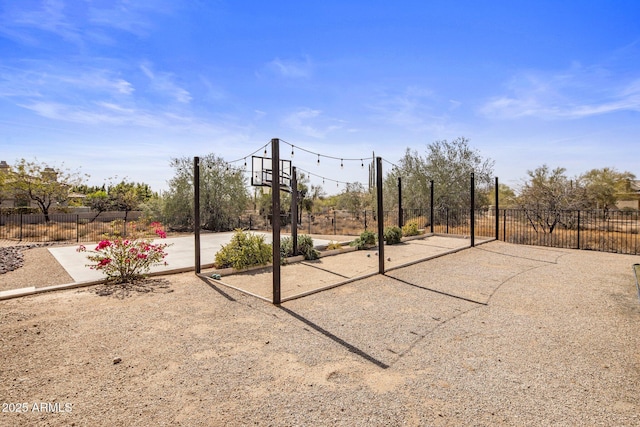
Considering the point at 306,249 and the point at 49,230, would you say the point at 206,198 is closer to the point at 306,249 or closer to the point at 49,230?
the point at 49,230

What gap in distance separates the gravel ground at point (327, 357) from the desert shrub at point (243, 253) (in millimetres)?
1336

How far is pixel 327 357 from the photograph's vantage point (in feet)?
10.4

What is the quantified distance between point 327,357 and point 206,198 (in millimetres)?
17670

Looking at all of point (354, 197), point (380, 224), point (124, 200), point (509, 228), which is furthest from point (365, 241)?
point (124, 200)

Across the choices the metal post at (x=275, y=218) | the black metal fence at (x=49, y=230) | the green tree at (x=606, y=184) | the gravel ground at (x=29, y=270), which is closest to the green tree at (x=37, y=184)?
the black metal fence at (x=49, y=230)

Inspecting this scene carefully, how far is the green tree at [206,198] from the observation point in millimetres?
19094

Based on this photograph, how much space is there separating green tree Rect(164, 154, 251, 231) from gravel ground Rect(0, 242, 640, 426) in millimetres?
14273

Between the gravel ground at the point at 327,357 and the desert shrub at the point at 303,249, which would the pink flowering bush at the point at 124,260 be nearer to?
the gravel ground at the point at 327,357

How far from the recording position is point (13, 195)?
21.3 m

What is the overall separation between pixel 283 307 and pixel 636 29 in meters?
9.95

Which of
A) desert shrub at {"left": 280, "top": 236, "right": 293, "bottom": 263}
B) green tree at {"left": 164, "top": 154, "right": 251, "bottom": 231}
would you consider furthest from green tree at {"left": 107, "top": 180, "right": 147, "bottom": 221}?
desert shrub at {"left": 280, "top": 236, "right": 293, "bottom": 263}

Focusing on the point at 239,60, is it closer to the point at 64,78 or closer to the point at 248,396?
the point at 64,78

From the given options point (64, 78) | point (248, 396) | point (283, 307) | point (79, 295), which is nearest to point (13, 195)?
point (64, 78)

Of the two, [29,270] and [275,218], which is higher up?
[275,218]
